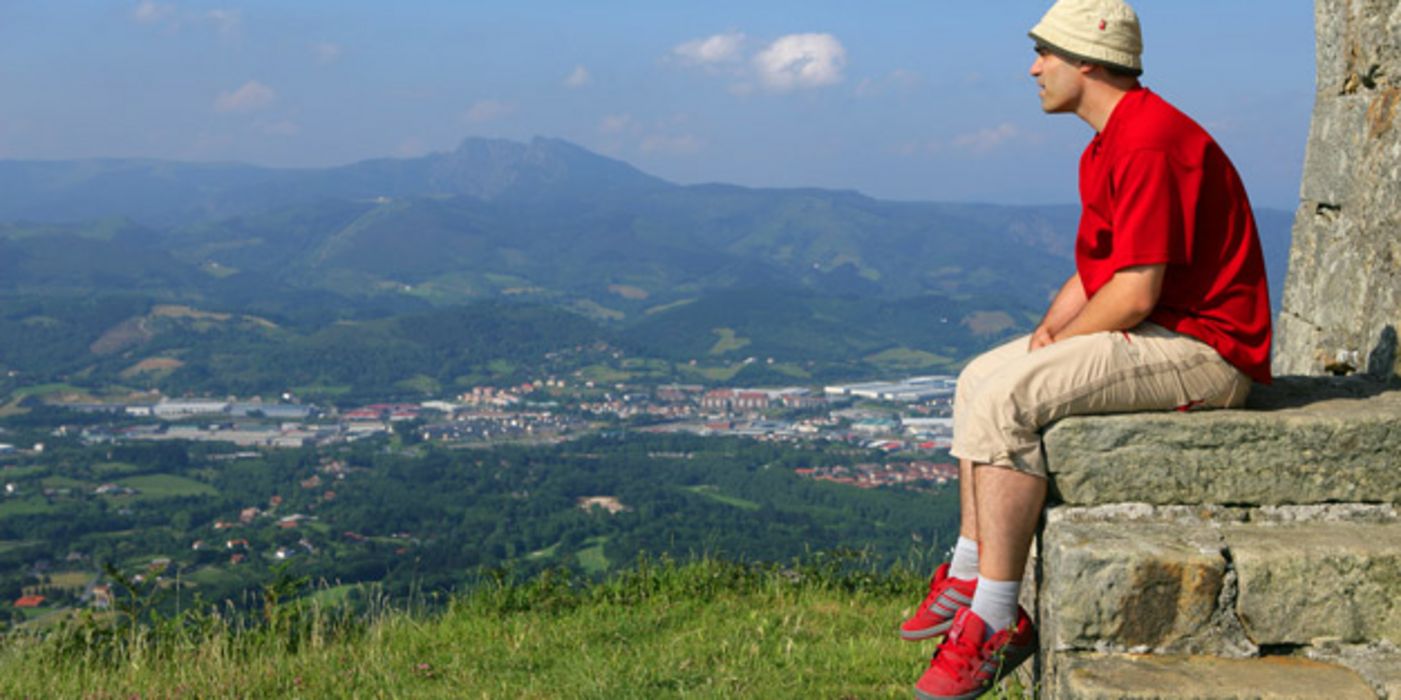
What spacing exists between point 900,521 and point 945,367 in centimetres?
8016

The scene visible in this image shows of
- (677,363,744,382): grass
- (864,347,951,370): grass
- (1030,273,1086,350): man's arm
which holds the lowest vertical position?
(677,363,744,382): grass

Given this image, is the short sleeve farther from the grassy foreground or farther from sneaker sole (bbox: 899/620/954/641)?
the grassy foreground

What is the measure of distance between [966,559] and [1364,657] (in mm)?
1049

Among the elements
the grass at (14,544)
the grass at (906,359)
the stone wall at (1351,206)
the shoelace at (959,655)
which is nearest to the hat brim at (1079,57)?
the shoelace at (959,655)

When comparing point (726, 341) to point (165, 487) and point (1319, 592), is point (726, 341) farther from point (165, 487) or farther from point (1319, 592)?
point (1319, 592)

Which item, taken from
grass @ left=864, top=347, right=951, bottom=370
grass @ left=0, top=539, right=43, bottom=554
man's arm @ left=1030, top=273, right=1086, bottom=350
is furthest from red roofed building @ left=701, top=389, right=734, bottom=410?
man's arm @ left=1030, top=273, right=1086, bottom=350

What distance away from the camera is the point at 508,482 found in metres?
74.8

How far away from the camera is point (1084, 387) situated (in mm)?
3551

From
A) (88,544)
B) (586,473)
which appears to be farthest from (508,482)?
(88,544)

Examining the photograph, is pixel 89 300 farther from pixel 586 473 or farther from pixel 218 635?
pixel 218 635

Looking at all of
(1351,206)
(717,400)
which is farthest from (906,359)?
(1351,206)

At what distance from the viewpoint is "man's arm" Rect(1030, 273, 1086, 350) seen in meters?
3.98

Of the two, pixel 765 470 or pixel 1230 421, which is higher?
pixel 1230 421

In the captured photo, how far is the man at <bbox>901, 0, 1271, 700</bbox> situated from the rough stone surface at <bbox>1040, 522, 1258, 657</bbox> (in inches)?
9.3
